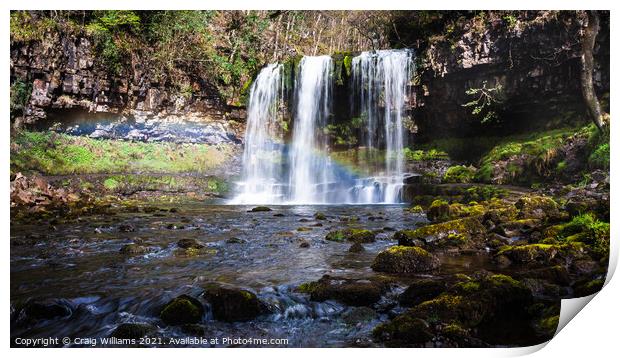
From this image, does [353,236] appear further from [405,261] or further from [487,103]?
[487,103]

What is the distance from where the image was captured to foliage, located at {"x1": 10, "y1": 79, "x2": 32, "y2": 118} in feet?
13.2

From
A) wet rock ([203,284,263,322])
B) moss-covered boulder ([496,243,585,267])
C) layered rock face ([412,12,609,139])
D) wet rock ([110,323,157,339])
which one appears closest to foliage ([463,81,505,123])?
layered rock face ([412,12,609,139])

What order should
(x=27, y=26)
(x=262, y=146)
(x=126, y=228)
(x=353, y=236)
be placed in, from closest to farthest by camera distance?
(x=27, y=26) → (x=353, y=236) → (x=126, y=228) → (x=262, y=146)

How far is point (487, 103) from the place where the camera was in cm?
698

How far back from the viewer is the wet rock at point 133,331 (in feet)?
9.20

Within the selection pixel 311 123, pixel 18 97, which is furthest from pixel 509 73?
pixel 18 97

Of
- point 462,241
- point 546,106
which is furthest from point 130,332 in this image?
point 546,106

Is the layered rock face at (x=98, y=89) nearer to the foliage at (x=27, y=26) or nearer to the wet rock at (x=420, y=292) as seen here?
the foliage at (x=27, y=26)

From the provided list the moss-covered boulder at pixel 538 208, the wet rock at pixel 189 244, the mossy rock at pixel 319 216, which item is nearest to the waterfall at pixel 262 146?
the mossy rock at pixel 319 216

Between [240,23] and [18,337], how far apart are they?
12.1 ft

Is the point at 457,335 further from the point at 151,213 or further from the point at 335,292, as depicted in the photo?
the point at 151,213

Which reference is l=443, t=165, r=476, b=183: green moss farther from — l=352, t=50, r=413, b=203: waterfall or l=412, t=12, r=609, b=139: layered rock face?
l=352, t=50, r=413, b=203: waterfall

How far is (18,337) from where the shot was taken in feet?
9.83

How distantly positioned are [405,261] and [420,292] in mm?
615
